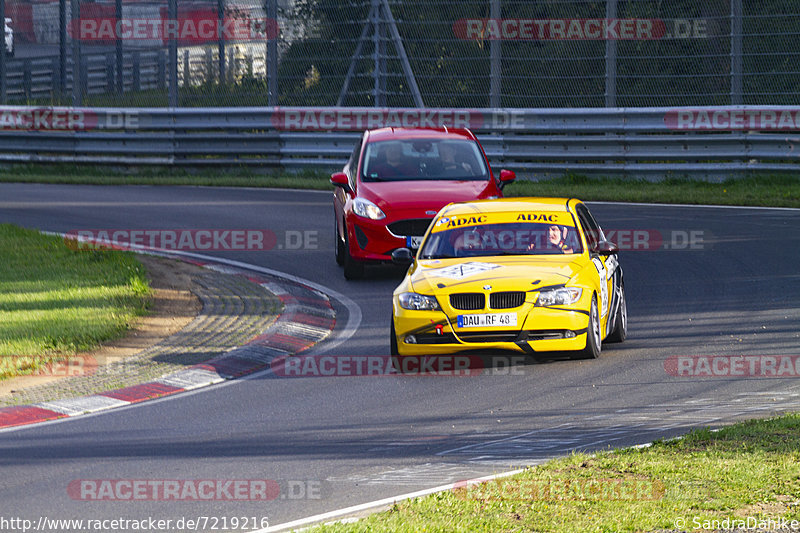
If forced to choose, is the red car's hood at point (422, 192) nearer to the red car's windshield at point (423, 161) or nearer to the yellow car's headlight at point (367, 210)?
the yellow car's headlight at point (367, 210)

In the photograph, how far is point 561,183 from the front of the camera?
23.0 metres

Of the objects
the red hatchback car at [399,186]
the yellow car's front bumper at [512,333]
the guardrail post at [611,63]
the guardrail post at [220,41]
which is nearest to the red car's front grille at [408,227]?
the red hatchback car at [399,186]

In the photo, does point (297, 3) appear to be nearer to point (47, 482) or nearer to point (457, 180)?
point (457, 180)

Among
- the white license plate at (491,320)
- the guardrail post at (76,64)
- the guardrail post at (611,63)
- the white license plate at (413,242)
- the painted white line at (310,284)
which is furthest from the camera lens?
the guardrail post at (76,64)

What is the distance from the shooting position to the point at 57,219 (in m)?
19.8

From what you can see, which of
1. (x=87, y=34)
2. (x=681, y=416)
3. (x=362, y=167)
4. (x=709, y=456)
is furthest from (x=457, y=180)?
(x=87, y=34)

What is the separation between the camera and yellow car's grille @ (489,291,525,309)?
10.4 metres

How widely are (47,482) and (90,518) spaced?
0.89 m

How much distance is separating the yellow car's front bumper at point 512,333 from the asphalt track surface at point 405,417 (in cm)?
26

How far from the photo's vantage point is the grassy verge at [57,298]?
438 inches

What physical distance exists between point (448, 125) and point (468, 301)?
43.4ft

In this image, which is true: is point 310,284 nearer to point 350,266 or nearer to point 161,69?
point 350,266

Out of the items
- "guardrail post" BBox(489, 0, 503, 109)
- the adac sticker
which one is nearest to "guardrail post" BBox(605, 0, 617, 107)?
"guardrail post" BBox(489, 0, 503, 109)

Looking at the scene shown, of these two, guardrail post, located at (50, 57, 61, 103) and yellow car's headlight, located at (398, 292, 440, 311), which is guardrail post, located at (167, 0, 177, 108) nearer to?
guardrail post, located at (50, 57, 61, 103)
